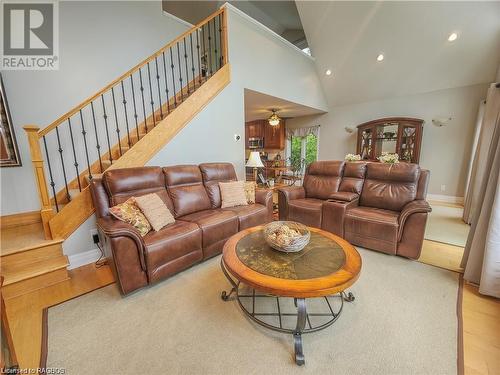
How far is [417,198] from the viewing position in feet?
8.77

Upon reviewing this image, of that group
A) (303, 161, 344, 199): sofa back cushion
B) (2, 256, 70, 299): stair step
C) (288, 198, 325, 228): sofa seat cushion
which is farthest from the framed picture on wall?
(303, 161, 344, 199): sofa back cushion

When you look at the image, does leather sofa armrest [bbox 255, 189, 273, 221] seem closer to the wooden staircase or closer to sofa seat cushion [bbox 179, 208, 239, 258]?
sofa seat cushion [bbox 179, 208, 239, 258]

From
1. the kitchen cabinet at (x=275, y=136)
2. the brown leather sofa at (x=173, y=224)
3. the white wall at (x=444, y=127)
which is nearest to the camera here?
the brown leather sofa at (x=173, y=224)

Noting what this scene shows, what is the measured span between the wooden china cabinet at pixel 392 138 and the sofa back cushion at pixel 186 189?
4.52 metres

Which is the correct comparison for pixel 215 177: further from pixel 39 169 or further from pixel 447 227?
pixel 447 227

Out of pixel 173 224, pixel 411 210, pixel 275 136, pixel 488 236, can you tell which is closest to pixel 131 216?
pixel 173 224

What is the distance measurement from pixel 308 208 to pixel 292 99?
114 inches

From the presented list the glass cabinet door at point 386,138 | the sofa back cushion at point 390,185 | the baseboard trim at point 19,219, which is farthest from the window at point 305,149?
the baseboard trim at point 19,219

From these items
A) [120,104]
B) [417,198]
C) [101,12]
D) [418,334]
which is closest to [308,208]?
[417,198]

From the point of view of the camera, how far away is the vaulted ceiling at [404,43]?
3.48 m

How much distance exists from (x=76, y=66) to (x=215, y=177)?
2590 millimetres

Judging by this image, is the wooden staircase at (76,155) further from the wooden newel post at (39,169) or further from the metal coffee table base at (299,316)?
the metal coffee table base at (299,316)

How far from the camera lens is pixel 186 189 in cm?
278

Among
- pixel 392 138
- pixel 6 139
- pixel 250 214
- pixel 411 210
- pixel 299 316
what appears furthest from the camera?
pixel 392 138
